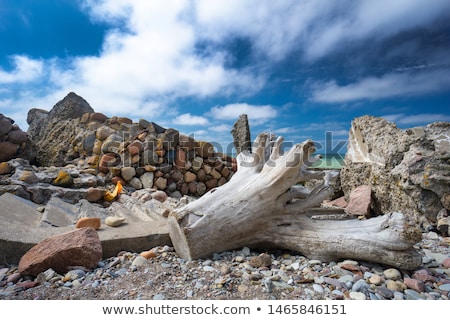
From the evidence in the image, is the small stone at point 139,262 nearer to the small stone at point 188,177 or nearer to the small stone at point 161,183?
the small stone at point 161,183

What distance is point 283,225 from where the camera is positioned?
2.82m

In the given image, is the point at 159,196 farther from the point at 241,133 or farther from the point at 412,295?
the point at 412,295

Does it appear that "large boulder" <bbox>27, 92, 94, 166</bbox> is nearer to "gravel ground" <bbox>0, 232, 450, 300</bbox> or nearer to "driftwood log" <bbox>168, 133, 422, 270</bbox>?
"gravel ground" <bbox>0, 232, 450, 300</bbox>

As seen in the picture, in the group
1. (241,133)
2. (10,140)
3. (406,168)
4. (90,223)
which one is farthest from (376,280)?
(10,140)

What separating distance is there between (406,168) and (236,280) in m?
3.31

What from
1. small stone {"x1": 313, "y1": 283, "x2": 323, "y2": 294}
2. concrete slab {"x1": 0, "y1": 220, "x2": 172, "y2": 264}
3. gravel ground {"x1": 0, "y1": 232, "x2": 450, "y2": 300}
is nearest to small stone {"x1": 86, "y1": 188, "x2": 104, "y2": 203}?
concrete slab {"x1": 0, "y1": 220, "x2": 172, "y2": 264}

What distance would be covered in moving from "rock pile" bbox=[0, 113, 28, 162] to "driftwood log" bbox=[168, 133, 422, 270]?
23.3 feet

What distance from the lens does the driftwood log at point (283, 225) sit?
7.85 ft

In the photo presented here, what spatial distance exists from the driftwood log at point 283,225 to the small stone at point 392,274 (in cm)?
7

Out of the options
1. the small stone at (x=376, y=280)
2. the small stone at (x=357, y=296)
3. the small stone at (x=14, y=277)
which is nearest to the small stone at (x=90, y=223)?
the small stone at (x=14, y=277)

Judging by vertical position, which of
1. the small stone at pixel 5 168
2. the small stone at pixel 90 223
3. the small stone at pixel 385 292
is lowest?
the small stone at pixel 385 292

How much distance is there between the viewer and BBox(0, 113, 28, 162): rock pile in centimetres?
724

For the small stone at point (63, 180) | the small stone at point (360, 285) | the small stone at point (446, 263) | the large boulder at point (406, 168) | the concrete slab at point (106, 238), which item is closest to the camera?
the small stone at point (360, 285)

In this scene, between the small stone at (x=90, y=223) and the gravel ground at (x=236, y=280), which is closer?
the gravel ground at (x=236, y=280)
